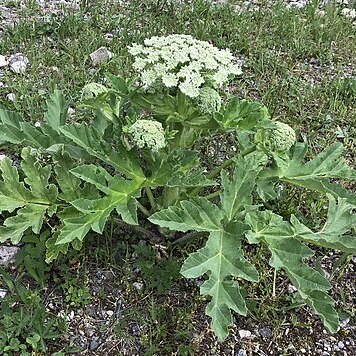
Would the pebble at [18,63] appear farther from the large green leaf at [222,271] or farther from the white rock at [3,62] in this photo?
the large green leaf at [222,271]

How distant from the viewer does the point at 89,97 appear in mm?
3203

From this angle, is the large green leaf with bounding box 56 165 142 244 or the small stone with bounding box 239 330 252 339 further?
the small stone with bounding box 239 330 252 339

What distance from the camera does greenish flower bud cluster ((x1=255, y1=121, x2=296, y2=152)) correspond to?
3.05 metres

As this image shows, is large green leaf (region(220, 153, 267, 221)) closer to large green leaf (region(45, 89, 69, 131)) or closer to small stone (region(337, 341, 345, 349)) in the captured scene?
small stone (region(337, 341, 345, 349))

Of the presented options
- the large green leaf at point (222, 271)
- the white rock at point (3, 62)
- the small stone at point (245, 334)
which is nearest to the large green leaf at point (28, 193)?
the large green leaf at point (222, 271)

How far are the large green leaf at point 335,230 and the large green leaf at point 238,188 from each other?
258 mm

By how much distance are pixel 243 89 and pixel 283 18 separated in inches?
48.5

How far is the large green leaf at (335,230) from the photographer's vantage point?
289 centimetres

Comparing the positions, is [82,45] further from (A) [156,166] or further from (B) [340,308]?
(B) [340,308]

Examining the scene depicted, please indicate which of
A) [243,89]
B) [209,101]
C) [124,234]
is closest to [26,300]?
[124,234]

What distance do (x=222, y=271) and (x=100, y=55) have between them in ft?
9.44

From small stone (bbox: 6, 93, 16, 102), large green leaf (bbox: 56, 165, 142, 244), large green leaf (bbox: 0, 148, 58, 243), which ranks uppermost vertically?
large green leaf (bbox: 56, 165, 142, 244)

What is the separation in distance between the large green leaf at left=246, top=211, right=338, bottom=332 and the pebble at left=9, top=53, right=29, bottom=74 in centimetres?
269

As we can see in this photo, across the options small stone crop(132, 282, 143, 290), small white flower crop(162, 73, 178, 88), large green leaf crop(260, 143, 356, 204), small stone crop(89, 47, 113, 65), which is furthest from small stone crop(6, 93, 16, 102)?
large green leaf crop(260, 143, 356, 204)
